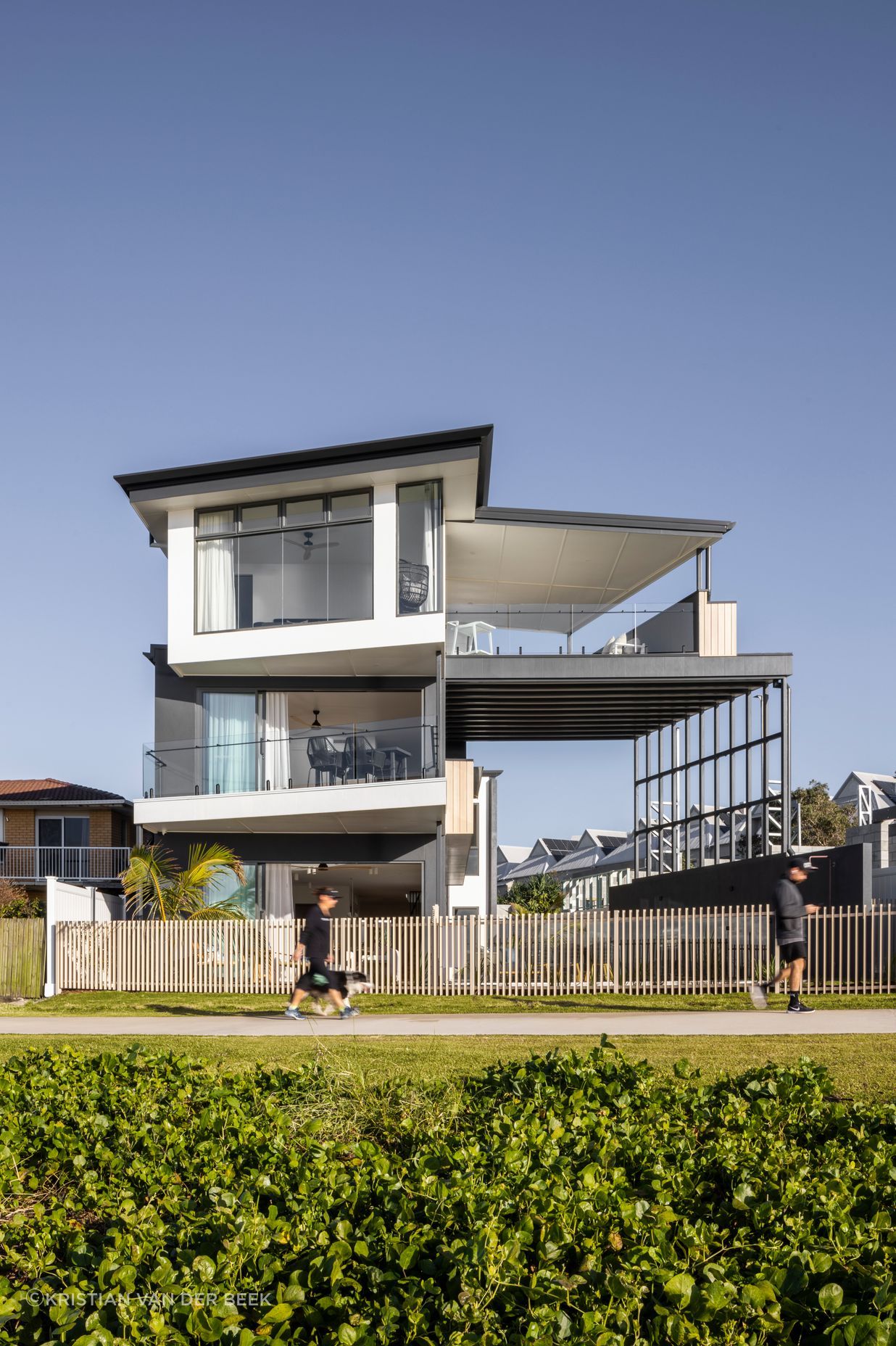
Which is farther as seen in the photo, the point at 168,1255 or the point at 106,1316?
the point at 168,1255

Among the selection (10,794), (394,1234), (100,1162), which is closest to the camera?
(394,1234)

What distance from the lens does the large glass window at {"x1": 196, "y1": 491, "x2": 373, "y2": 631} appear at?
88.4ft

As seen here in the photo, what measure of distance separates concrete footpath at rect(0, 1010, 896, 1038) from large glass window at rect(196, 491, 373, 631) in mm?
11324

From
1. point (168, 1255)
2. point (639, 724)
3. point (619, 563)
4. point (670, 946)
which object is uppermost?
point (619, 563)

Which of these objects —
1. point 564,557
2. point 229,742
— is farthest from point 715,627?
point 229,742

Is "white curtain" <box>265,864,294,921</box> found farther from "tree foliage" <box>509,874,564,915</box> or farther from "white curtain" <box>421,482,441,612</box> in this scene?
"tree foliage" <box>509,874,564,915</box>

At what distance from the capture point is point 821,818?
221ft

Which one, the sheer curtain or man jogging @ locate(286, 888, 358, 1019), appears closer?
man jogging @ locate(286, 888, 358, 1019)

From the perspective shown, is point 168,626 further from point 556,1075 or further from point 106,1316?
point 106,1316

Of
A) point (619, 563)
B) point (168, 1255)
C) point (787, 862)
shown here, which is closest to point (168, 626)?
point (619, 563)

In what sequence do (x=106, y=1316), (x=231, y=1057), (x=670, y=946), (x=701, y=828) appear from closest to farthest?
(x=106, y=1316), (x=231, y=1057), (x=670, y=946), (x=701, y=828)

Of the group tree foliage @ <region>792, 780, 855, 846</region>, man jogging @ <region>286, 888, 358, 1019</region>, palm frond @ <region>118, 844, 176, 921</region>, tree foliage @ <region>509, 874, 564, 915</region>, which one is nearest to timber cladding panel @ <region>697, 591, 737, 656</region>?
palm frond @ <region>118, 844, 176, 921</region>

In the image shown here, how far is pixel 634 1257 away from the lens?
4.30 metres

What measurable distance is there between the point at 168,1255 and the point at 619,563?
89.2 feet
